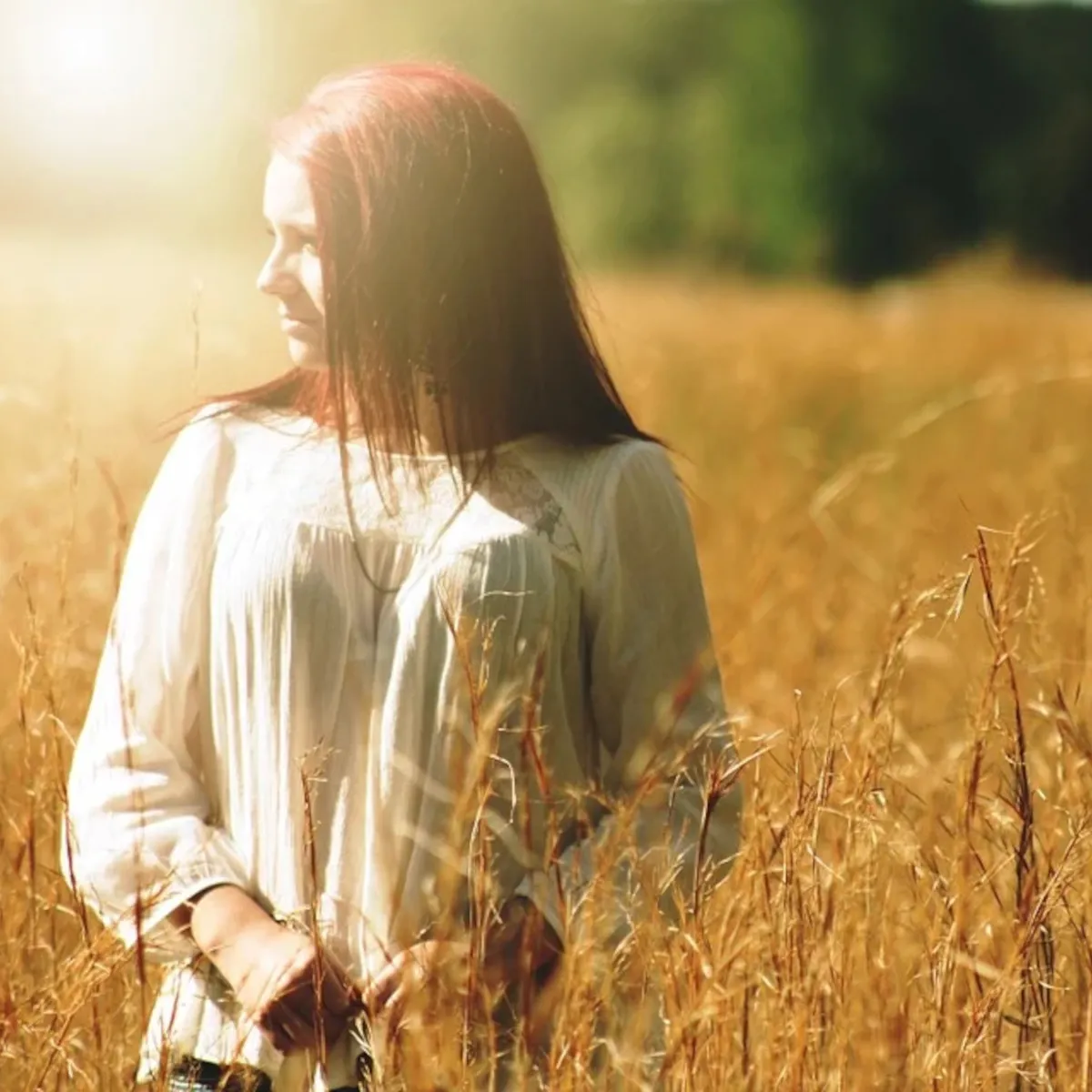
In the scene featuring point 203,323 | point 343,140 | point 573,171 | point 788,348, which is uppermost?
point 343,140

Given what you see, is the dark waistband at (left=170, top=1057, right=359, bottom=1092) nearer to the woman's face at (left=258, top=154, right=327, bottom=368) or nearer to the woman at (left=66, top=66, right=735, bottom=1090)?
the woman at (left=66, top=66, right=735, bottom=1090)

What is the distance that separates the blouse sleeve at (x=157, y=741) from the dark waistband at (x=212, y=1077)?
4.1 inches

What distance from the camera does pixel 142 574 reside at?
1.66m

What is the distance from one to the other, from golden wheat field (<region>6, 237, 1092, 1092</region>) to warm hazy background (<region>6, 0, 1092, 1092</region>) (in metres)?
0.01

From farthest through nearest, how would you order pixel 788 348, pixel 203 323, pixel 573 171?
pixel 573 171 < pixel 788 348 < pixel 203 323

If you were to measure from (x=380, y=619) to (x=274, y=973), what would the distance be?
0.34m

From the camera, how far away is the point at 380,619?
1650mm

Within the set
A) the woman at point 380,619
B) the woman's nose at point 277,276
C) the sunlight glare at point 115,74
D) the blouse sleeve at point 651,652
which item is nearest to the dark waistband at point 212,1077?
the woman at point 380,619

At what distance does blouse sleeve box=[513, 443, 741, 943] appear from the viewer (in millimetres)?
1666

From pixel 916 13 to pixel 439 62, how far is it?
132ft

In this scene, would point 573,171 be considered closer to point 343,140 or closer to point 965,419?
point 965,419

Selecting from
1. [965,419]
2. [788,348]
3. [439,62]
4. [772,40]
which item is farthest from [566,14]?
[439,62]

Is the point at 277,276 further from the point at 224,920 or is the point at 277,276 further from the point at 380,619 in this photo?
the point at 224,920

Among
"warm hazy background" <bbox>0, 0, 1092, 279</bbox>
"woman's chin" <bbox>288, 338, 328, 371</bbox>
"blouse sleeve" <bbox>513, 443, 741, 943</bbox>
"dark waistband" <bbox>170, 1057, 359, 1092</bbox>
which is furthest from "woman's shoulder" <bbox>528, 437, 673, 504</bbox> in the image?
"warm hazy background" <bbox>0, 0, 1092, 279</bbox>
